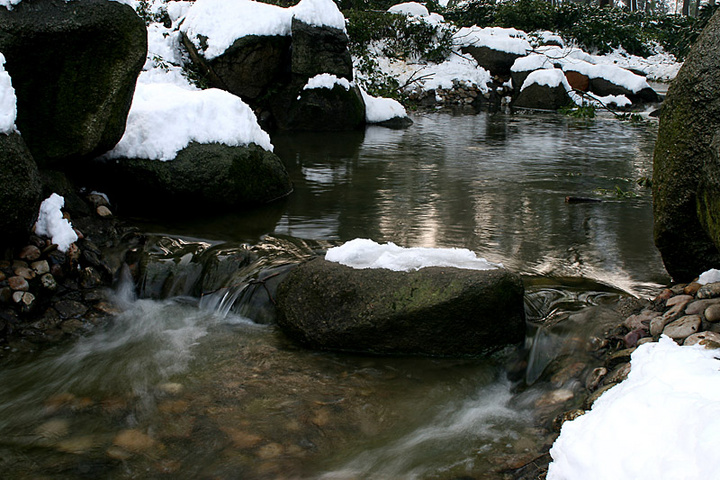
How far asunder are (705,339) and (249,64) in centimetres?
1123

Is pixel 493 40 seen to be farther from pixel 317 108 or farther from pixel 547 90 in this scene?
pixel 317 108

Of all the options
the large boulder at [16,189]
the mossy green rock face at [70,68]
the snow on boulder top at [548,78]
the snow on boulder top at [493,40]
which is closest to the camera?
the large boulder at [16,189]

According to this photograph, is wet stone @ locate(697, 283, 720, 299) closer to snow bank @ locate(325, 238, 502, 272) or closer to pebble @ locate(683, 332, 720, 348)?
pebble @ locate(683, 332, 720, 348)

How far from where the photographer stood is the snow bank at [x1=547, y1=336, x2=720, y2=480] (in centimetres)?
216

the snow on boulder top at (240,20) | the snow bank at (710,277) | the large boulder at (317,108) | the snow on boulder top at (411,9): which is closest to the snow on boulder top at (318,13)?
the snow on boulder top at (240,20)

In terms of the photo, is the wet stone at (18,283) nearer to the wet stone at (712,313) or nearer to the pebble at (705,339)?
the pebble at (705,339)

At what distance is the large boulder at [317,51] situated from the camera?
12.6 metres

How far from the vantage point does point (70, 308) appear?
464 centimetres

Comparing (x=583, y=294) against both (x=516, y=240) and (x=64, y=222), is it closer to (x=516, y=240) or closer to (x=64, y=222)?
(x=516, y=240)

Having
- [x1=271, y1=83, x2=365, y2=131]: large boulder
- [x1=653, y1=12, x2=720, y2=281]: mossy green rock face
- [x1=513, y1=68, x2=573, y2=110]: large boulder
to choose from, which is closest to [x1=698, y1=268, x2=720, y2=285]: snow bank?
[x1=653, y1=12, x2=720, y2=281]: mossy green rock face

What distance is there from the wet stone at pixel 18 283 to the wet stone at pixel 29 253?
8.5 inches

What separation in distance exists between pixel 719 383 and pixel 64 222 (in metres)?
4.60

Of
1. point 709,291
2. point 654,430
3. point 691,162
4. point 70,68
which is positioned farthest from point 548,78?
point 654,430

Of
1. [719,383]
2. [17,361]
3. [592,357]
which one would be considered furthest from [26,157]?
[719,383]
